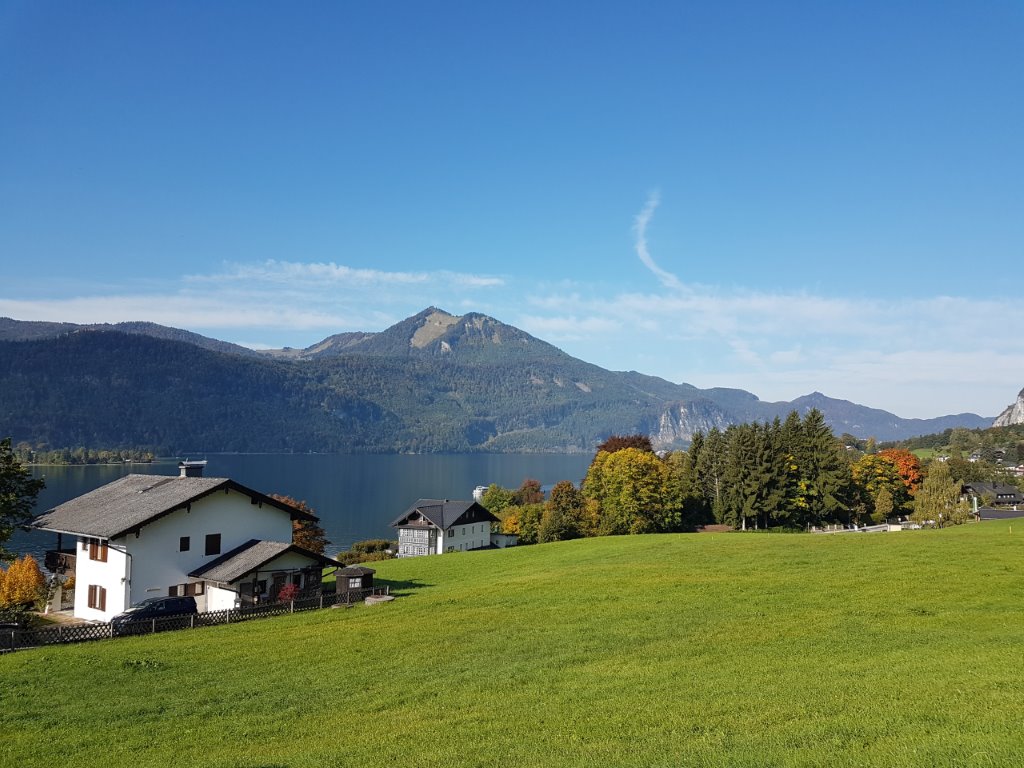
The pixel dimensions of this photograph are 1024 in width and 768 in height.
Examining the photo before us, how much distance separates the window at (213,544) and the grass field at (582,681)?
38.5ft

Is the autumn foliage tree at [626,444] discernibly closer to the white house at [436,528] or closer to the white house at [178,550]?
the white house at [436,528]

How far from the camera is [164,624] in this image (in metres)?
30.3

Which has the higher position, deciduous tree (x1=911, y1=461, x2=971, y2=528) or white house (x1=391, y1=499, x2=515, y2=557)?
deciduous tree (x1=911, y1=461, x2=971, y2=528)

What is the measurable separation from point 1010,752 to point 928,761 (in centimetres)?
128

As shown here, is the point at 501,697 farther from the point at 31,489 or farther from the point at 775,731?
the point at 31,489

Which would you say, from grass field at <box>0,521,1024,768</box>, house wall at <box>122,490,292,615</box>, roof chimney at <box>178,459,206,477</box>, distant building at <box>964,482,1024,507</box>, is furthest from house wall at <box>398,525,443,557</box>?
distant building at <box>964,482,1024,507</box>

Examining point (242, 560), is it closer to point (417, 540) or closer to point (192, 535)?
point (192, 535)

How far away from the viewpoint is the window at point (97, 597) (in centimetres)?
3969

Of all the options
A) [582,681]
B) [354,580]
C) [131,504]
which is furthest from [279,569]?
[582,681]

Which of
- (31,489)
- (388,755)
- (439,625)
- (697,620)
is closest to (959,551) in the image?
(697,620)

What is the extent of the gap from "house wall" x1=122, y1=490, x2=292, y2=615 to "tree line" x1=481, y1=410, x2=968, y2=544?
49303 millimetres

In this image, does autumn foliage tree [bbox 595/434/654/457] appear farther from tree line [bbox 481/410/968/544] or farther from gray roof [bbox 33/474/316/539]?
gray roof [bbox 33/474/316/539]

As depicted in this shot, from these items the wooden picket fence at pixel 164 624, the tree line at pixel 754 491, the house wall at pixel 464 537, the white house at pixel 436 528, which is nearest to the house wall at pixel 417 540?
the white house at pixel 436 528

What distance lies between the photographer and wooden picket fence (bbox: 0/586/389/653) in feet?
89.6
